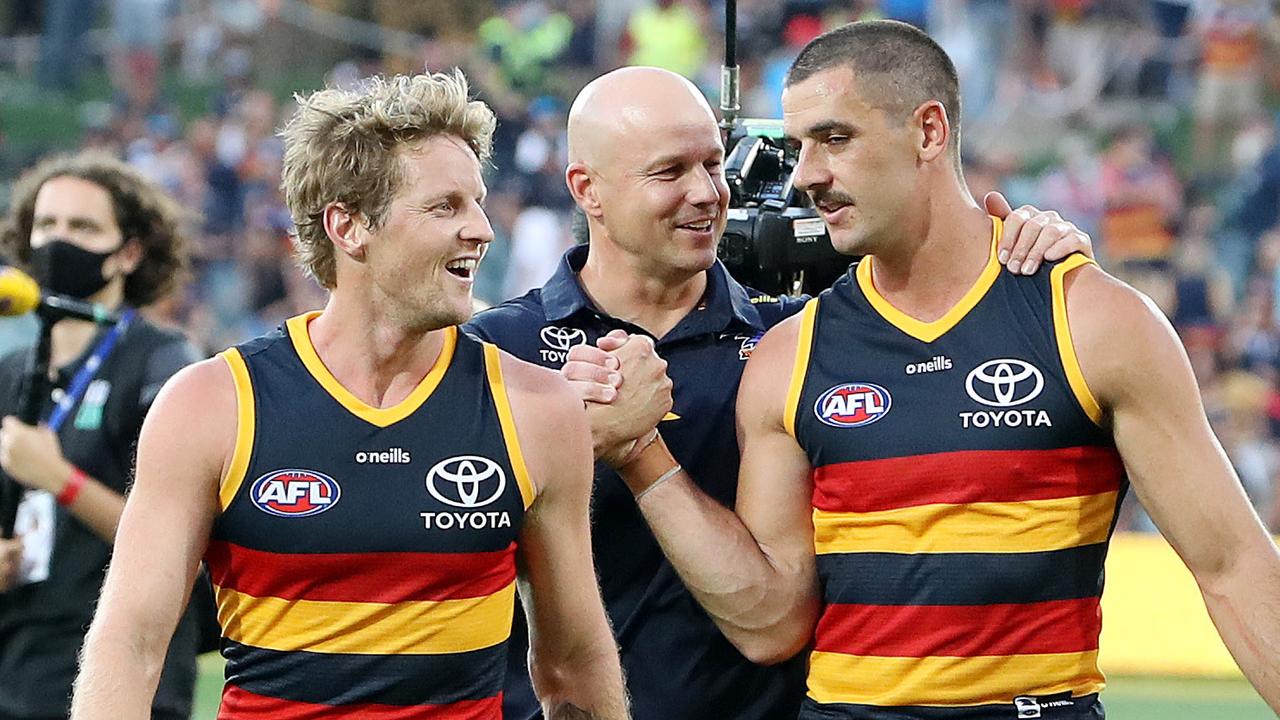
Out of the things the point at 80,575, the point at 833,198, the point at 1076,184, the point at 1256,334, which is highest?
the point at 833,198

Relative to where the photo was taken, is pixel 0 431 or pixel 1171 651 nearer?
pixel 0 431

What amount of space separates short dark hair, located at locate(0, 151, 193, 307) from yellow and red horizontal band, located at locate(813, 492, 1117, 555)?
128 inches

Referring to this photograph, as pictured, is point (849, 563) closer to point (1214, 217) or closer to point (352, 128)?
point (352, 128)

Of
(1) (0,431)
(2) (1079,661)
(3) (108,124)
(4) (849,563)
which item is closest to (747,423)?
(4) (849,563)

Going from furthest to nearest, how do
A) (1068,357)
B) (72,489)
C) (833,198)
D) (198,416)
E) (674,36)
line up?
1. (674,36)
2. (72,489)
3. (833,198)
4. (1068,357)
5. (198,416)

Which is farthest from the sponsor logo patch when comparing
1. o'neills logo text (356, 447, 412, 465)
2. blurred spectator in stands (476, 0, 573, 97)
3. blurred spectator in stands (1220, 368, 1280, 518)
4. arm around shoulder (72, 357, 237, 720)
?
blurred spectator in stands (476, 0, 573, 97)

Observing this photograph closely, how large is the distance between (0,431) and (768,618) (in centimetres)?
278

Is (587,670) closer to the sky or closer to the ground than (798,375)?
closer to the ground

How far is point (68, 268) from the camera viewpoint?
6043mm

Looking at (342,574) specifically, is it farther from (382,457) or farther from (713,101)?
(713,101)

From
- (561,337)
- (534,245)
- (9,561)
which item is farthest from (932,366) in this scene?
(534,245)

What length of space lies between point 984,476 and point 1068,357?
290mm

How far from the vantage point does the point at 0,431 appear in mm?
5805

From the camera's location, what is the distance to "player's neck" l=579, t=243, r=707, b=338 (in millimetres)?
4523
